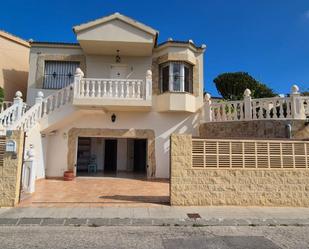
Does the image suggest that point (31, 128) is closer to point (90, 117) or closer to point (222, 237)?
point (90, 117)

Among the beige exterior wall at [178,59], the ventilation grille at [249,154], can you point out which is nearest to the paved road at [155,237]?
Answer: the ventilation grille at [249,154]

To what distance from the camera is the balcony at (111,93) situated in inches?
449

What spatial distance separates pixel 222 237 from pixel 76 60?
1199 cm

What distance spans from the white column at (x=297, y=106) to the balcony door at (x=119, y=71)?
8437mm

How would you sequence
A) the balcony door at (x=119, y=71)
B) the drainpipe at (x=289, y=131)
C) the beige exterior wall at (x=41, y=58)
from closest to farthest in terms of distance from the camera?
the drainpipe at (x=289, y=131)
the beige exterior wall at (x=41, y=58)
the balcony door at (x=119, y=71)

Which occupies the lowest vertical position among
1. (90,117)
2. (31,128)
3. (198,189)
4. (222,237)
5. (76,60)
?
(222,237)

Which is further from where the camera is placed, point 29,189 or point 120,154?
point 120,154

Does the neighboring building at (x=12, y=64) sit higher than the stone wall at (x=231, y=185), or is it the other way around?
the neighboring building at (x=12, y=64)

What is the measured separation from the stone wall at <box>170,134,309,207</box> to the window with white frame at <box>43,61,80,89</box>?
8.97m

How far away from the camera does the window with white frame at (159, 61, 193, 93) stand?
43.0ft

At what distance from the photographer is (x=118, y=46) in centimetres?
1296

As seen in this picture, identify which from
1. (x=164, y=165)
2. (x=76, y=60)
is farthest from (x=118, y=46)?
(x=164, y=165)

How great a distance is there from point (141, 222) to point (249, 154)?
12.8 feet

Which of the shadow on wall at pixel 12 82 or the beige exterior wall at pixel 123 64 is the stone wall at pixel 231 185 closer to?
the beige exterior wall at pixel 123 64
